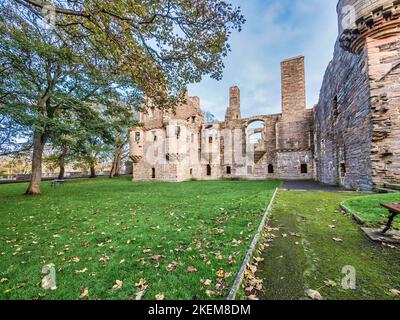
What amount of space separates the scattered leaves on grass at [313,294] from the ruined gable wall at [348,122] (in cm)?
872

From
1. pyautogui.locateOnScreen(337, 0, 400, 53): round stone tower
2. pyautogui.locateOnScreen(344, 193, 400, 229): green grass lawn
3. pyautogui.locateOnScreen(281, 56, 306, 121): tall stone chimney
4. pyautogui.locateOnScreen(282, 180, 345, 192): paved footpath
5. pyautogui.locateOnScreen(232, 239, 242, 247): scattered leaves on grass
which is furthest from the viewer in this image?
pyautogui.locateOnScreen(281, 56, 306, 121): tall stone chimney

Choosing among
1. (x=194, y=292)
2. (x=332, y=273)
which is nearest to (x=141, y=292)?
(x=194, y=292)

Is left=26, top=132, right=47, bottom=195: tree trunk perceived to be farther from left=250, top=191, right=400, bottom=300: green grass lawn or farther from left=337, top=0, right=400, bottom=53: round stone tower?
left=337, top=0, right=400, bottom=53: round stone tower

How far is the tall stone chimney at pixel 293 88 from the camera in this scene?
907 inches

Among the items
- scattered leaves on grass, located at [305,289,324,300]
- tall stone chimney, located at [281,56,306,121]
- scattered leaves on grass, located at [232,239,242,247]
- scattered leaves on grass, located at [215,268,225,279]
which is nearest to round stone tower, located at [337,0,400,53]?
scattered leaves on grass, located at [232,239,242,247]

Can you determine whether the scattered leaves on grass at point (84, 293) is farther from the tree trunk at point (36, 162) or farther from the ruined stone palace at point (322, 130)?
the tree trunk at point (36, 162)

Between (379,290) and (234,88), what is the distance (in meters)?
29.3

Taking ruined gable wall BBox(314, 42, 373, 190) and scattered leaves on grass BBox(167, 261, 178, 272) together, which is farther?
ruined gable wall BBox(314, 42, 373, 190)

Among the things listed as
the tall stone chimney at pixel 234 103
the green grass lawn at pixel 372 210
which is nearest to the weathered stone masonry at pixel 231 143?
the tall stone chimney at pixel 234 103

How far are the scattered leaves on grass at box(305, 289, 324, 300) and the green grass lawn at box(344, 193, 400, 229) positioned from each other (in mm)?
3265

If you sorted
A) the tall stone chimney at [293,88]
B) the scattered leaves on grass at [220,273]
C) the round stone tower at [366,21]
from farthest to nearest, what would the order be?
the tall stone chimney at [293,88]
the round stone tower at [366,21]
the scattered leaves on grass at [220,273]

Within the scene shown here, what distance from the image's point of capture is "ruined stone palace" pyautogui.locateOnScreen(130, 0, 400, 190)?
26.5ft

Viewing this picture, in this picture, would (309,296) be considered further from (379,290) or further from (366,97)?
(366,97)

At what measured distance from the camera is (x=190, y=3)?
5.05 metres
